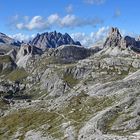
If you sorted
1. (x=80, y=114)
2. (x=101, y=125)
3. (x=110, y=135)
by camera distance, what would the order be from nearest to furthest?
(x=110, y=135), (x=101, y=125), (x=80, y=114)

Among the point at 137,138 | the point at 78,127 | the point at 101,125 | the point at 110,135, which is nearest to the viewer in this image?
the point at 137,138

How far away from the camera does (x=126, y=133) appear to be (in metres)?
136

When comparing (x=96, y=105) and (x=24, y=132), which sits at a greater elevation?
(x=96, y=105)

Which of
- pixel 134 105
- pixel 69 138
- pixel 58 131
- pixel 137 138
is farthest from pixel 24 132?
pixel 137 138

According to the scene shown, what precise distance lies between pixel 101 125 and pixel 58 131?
85.8 feet

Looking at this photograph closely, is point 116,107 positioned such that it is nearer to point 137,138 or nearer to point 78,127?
point 78,127

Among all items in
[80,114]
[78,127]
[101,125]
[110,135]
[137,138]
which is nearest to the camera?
[137,138]

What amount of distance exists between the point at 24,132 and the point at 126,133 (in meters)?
73.1

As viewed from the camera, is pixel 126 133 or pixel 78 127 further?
pixel 78 127

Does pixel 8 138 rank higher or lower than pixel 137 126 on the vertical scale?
lower

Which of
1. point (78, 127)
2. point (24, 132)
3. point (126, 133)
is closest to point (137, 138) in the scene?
point (126, 133)

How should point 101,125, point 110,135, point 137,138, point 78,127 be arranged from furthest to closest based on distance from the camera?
point 78,127 → point 101,125 → point 110,135 → point 137,138

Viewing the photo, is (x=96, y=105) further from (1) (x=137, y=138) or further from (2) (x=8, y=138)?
(1) (x=137, y=138)

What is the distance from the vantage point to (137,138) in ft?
401
